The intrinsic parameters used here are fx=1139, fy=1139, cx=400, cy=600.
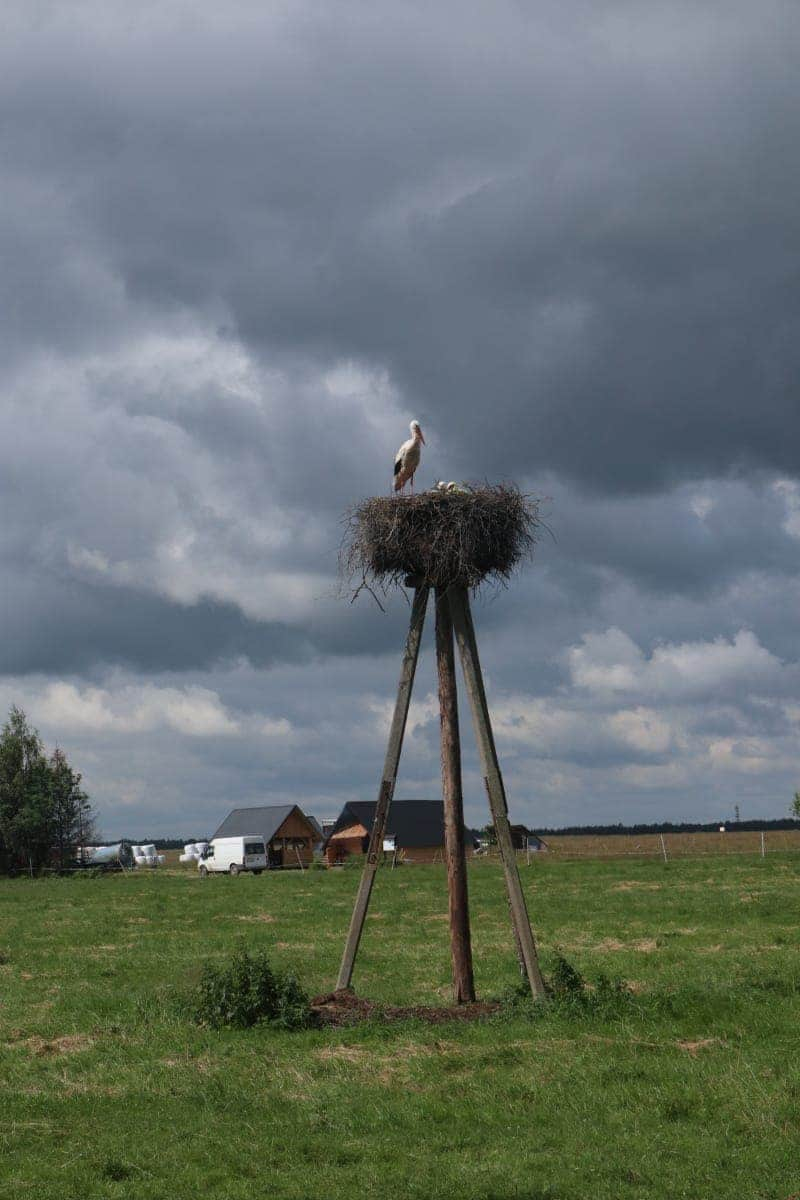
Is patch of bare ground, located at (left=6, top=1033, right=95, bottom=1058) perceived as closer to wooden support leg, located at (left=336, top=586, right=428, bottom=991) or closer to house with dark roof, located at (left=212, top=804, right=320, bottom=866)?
wooden support leg, located at (left=336, top=586, right=428, bottom=991)

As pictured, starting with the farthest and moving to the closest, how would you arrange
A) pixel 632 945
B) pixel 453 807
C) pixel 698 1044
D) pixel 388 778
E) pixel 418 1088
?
pixel 632 945 < pixel 388 778 < pixel 453 807 < pixel 698 1044 < pixel 418 1088

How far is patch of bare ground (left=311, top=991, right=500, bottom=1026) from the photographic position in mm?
14234

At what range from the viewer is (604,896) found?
3319 cm

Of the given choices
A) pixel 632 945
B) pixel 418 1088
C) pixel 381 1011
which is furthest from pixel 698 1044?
pixel 632 945

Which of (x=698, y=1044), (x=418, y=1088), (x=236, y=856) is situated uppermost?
(x=698, y=1044)

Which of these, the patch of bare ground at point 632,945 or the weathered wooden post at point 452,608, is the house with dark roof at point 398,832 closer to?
the patch of bare ground at point 632,945

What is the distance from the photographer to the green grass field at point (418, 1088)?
899 cm

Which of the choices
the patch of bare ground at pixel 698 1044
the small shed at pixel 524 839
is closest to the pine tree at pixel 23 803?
the small shed at pixel 524 839

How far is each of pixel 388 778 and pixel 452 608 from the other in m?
2.51

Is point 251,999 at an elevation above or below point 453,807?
below

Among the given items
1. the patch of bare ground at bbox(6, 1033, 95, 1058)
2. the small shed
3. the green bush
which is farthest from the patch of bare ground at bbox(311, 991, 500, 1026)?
the small shed

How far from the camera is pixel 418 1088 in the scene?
11391mm

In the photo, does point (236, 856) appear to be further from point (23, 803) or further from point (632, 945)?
point (632, 945)

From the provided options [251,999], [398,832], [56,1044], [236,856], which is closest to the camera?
[56,1044]
